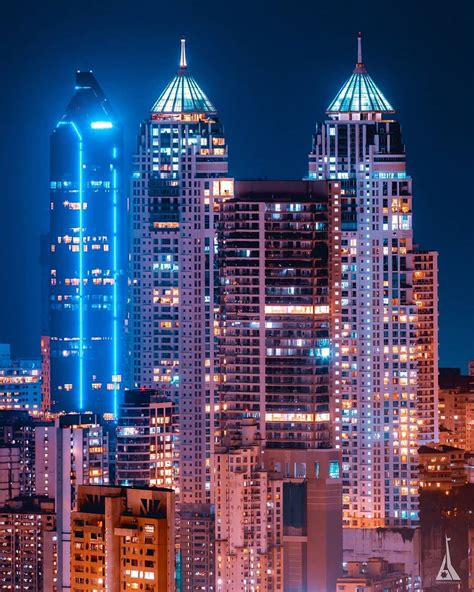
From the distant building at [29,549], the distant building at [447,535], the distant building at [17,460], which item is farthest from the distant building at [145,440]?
the distant building at [447,535]

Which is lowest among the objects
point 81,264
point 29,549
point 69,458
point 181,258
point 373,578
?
point 373,578

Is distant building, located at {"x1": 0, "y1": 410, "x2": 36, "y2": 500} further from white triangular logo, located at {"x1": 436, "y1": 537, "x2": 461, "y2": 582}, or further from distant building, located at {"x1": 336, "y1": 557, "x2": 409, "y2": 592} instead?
white triangular logo, located at {"x1": 436, "y1": 537, "x2": 461, "y2": 582}

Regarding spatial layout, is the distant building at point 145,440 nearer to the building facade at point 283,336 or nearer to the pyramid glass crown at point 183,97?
the building facade at point 283,336

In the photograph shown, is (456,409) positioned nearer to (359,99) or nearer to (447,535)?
(447,535)

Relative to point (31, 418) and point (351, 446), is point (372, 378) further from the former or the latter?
point (31, 418)

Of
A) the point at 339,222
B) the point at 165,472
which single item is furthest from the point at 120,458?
the point at 339,222

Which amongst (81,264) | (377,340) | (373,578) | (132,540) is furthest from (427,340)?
(132,540)
